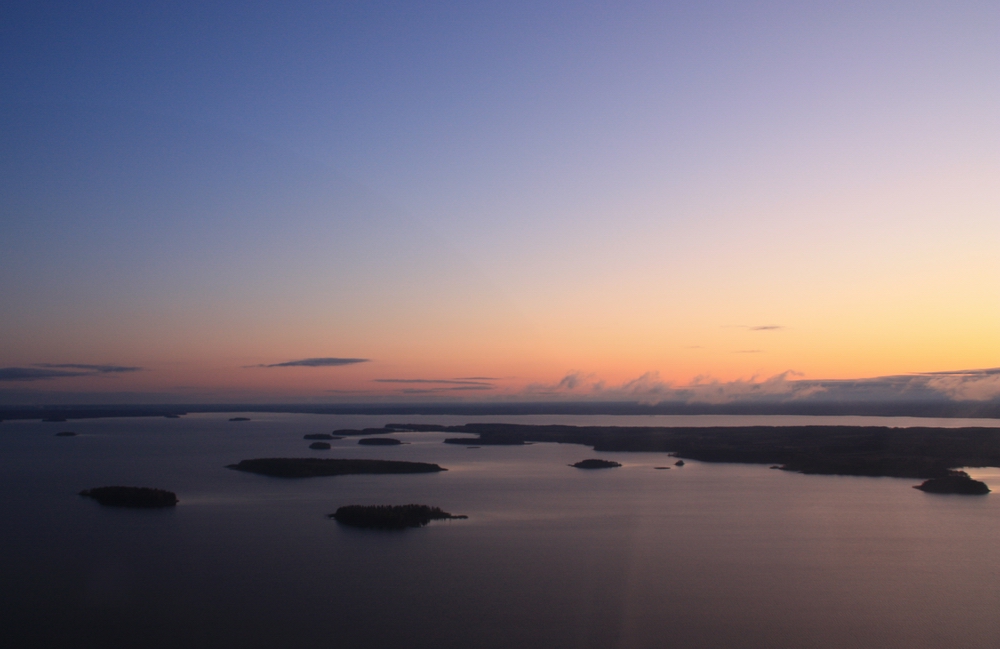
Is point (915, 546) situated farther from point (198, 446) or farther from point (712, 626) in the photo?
point (198, 446)

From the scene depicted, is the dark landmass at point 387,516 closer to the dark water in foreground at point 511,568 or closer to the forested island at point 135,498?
the dark water in foreground at point 511,568

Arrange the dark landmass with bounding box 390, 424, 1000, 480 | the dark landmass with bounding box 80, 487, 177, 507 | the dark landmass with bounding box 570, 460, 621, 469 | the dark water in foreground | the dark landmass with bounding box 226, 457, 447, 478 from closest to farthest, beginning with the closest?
the dark water in foreground
the dark landmass with bounding box 80, 487, 177, 507
the dark landmass with bounding box 226, 457, 447, 478
the dark landmass with bounding box 390, 424, 1000, 480
the dark landmass with bounding box 570, 460, 621, 469

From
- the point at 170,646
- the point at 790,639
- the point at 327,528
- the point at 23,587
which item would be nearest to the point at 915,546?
the point at 790,639

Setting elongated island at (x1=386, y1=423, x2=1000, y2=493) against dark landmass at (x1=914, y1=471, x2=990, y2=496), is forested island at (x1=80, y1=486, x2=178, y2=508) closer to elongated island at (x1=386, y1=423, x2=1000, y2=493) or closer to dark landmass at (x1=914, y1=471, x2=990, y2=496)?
elongated island at (x1=386, y1=423, x2=1000, y2=493)

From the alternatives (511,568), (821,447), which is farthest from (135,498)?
(821,447)

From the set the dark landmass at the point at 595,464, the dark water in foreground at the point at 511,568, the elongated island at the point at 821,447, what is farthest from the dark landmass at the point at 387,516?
the elongated island at the point at 821,447

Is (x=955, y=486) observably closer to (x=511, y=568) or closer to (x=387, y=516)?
(x=511, y=568)

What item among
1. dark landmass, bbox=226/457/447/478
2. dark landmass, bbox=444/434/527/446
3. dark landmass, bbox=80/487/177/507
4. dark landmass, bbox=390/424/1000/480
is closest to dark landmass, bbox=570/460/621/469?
dark landmass, bbox=390/424/1000/480
